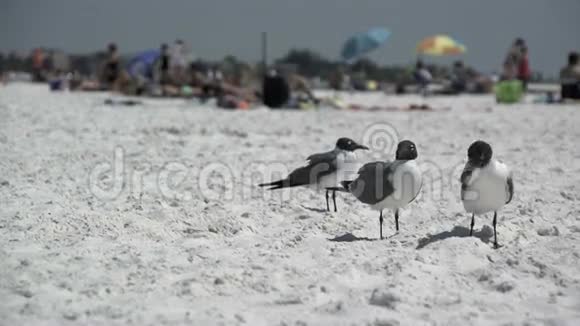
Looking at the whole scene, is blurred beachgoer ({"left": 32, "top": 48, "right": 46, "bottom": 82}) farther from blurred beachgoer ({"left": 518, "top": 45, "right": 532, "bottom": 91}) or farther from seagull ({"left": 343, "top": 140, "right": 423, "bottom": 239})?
seagull ({"left": 343, "top": 140, "right": 423, "bottom": 239})

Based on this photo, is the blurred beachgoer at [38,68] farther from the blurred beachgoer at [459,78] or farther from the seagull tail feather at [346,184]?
the seagull tail feather at [346,184]

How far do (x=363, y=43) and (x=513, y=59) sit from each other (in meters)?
8.80

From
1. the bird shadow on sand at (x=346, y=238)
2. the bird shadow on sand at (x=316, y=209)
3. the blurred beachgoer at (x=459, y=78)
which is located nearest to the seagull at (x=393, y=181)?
the bird shadow on sand at (x=346, y=238)

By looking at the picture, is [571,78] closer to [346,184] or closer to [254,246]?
[346,184]

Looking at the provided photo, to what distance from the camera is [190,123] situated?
374 inches

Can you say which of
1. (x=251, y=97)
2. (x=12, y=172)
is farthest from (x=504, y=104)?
(x=12, y=172)

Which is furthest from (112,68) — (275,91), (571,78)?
(571,78)

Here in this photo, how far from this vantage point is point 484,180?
3.23 meters

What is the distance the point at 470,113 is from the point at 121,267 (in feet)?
34.6

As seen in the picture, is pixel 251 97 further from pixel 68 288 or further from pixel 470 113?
pixel 68 288

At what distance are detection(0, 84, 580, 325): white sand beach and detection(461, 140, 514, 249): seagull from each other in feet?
0.74

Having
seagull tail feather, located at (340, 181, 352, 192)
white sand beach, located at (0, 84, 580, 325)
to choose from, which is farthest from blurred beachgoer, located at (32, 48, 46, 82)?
seagull tail feather, located at (340, 181, 352, 192)

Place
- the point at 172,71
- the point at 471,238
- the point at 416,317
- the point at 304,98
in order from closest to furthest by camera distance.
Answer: the point at 416,317 → the point at 471,238 → the point at 304,98 → the point at 172,71

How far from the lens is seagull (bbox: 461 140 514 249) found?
126 inches
